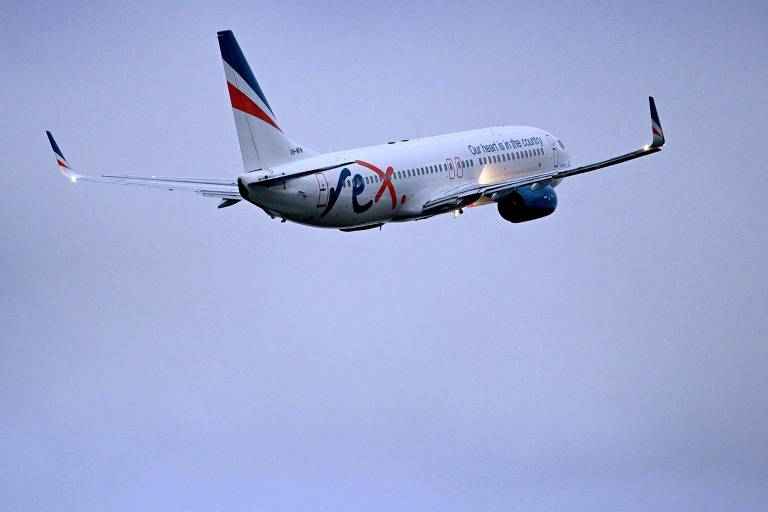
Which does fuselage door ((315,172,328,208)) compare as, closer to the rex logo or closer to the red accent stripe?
the rex logo

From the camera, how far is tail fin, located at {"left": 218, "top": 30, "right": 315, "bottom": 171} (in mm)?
92312

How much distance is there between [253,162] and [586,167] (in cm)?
1773

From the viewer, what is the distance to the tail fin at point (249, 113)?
92.3 metres

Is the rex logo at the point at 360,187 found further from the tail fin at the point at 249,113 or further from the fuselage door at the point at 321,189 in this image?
the tail fin at the point at 249,113

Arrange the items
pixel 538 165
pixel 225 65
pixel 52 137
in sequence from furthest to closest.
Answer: pixel 538 165, pixel 52 137, pixel 225 65

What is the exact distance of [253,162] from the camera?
9300 cm

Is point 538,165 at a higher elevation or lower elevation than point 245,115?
higher

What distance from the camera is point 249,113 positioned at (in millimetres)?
93125

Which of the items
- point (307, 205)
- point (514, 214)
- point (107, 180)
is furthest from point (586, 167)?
point (107, 180)

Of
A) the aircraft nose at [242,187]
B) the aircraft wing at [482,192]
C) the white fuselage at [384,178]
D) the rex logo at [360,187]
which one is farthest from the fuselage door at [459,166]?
the aircraft nose at [242,187]

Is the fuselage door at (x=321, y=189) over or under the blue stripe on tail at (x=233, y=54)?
under

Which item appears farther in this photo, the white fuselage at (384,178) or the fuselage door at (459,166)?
the fuselage door at (459,166)

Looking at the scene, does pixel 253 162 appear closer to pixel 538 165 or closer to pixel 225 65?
pixel 225 65

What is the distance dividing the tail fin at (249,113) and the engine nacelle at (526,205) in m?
→ 15.8
